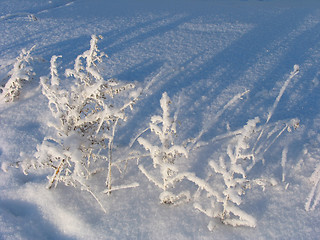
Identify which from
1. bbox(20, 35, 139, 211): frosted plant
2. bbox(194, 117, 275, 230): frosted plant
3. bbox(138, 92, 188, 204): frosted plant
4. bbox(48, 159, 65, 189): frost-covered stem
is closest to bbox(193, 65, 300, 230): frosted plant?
bbox(194, 117, 275, 230): frosted plant

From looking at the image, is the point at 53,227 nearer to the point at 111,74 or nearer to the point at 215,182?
the point at 215,182

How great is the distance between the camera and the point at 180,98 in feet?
6.57

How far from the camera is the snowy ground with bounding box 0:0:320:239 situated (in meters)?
1.52

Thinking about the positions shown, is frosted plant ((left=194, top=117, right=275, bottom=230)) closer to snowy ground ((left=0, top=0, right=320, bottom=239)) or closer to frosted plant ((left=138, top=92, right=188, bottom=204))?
snowy ground ((left=0, top=0, right=320, bottom=239))

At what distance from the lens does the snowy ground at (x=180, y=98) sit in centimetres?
152

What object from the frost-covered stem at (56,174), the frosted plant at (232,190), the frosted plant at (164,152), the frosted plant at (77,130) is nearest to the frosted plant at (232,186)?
the frosted plant at (232,190)

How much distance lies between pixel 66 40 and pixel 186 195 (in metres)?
2.22

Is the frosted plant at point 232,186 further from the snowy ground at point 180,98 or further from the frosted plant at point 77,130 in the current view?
the frosted plant at point 77,130

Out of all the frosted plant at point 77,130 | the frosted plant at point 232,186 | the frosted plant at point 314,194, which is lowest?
the frosted plant at point 314,194

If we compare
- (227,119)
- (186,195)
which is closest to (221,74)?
(227,119)

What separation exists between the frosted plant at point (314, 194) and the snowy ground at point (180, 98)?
0.04 feet

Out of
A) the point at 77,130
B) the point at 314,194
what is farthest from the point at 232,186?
the point at 77,130

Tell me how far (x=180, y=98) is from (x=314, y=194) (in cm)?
95

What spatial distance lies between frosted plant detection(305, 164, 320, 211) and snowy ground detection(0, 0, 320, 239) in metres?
0.01
